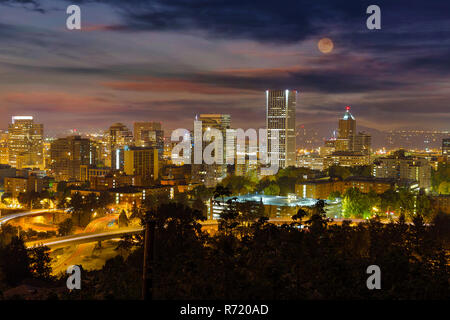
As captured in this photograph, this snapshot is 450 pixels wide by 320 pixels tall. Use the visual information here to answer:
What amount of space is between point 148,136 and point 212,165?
92.6 feet

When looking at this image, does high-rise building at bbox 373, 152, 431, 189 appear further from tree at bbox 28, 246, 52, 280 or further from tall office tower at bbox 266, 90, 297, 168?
tree at bbox 28, 246, 52, 280

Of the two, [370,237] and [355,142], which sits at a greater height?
[355,142]

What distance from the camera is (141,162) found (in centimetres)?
3806

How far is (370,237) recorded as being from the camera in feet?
42.4

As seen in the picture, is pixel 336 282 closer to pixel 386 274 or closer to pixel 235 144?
pixel 386 274

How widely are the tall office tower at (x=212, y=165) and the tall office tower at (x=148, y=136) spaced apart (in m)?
15.7

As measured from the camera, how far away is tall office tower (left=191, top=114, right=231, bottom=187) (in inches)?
1499

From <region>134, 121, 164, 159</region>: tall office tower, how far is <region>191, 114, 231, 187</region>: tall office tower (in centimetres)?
1568

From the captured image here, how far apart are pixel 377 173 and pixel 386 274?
112ft

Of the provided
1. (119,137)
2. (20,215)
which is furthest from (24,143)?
(20,215)

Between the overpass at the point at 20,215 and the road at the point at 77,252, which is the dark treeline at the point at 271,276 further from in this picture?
the overpass at the point at 20,215

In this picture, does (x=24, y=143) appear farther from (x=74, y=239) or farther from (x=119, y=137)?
(x=74, y=239)

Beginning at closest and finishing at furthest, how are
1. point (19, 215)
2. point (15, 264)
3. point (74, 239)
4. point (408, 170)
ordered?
1. point (15, 264)
2. point (74, 239)
3. point (19, 215)
4. point (408, 170)
